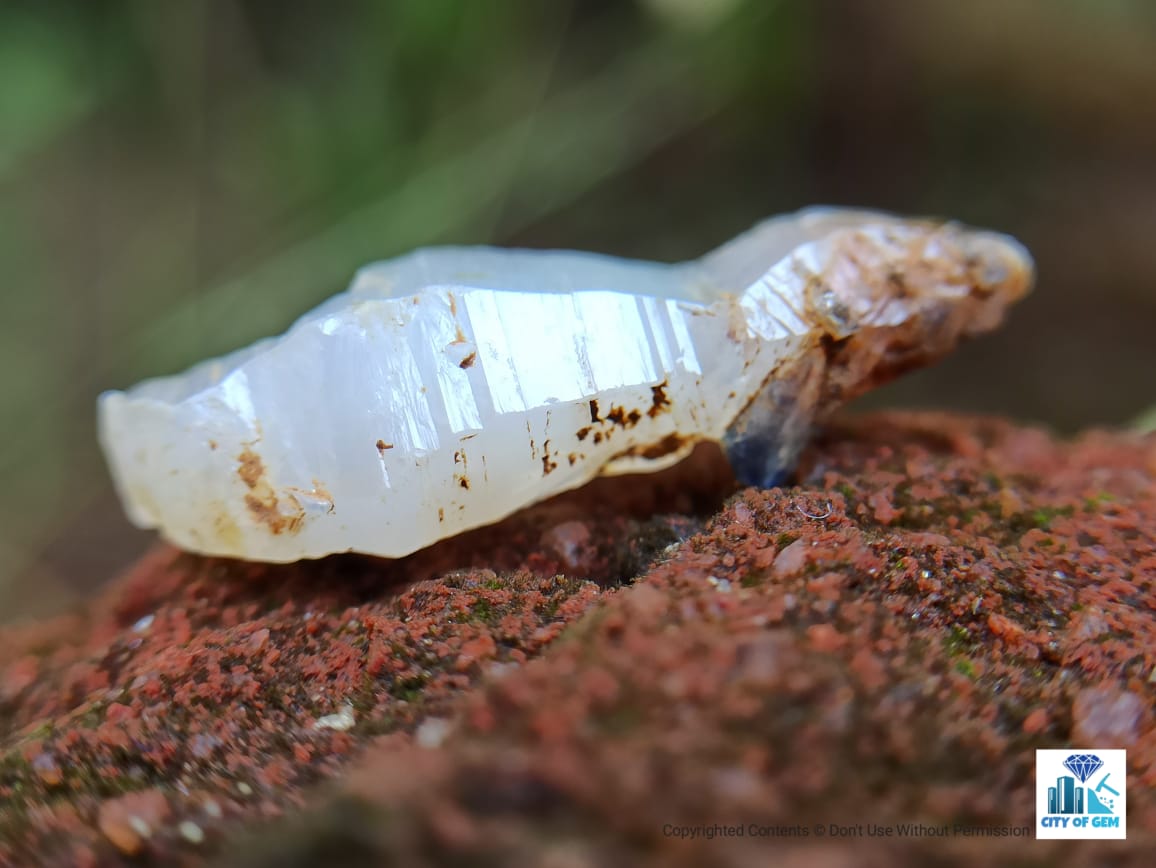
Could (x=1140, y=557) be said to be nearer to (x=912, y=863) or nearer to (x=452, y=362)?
(x=912, y=863)

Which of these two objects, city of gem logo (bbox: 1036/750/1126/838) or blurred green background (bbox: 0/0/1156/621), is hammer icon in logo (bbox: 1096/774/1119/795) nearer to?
city of gem logo (bbox: 1036/750/1126/838)

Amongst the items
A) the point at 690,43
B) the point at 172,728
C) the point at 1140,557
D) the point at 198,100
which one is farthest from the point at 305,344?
the point at 198,100

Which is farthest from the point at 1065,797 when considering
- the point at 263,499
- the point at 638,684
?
the point at 263,499

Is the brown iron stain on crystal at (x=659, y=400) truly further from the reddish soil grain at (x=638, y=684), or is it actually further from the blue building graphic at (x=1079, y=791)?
the blue building graphic at (x=1079, y=791)

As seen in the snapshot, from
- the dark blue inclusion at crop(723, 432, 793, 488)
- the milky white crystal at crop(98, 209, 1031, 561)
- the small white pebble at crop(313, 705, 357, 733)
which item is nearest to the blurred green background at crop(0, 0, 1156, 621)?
the milky white crystal at crop(98, 209, 1031, 561)

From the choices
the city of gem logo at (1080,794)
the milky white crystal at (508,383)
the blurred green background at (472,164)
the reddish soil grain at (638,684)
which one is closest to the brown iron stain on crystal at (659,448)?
the milky white crystal at (508,383)
